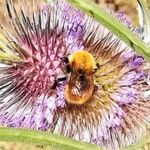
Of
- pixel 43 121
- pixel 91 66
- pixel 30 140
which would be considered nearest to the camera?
pixel 30 140

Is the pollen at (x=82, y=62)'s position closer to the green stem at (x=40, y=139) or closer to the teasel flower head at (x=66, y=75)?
the teasel flower head at (x=66, y=75)

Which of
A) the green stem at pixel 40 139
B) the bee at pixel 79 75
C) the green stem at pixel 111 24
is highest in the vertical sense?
the bee at pixel 79 75

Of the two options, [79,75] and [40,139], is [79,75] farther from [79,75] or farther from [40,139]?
[40,139]

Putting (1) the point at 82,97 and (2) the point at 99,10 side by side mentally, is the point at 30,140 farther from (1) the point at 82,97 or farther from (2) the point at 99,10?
(1) the point at 82,97

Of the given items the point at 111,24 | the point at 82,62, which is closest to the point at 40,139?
the point at 111,24

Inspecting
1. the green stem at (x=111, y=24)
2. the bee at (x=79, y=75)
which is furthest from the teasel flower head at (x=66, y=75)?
the green stem at (x=111, y=24)

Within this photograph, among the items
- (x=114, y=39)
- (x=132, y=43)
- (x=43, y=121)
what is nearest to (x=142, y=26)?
(x=114, y=39)
